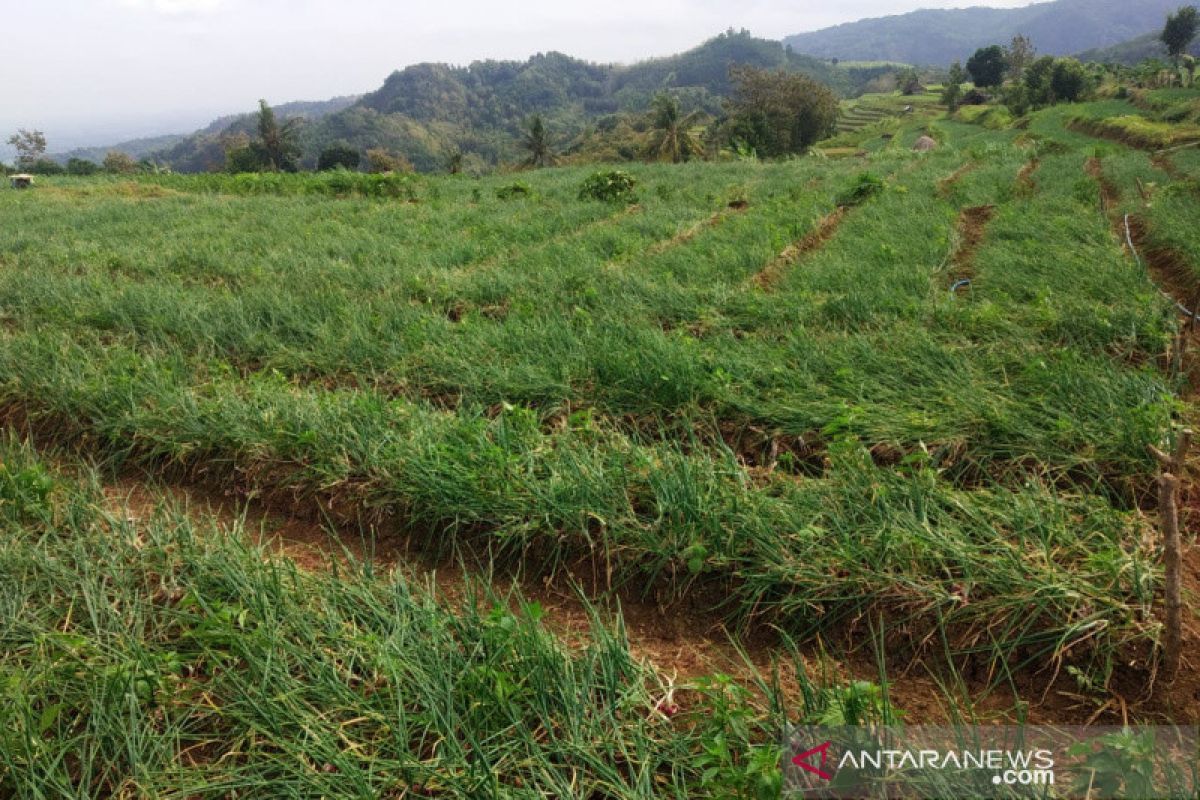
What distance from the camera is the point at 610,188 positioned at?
1394 cm

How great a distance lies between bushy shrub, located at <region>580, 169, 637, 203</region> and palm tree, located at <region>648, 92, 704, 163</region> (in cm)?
2407

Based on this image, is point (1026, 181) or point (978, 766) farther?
point (1026, 181)

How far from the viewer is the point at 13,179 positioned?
25.4 m

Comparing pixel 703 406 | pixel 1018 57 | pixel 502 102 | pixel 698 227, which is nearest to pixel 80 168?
pixel 698 227

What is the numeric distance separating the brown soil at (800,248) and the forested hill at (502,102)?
9648 cm

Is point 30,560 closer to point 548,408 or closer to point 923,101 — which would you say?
point 548,408

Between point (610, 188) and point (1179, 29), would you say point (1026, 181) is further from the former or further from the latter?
point (1179, 29)

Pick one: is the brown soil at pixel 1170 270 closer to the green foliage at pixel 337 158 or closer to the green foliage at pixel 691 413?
the green foliage at pixel 691 413

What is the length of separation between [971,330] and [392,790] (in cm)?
446

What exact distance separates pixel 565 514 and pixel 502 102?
180 m

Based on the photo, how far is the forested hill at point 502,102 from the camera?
111562mm

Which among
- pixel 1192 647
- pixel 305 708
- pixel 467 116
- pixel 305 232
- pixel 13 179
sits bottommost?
pixel 1192 647

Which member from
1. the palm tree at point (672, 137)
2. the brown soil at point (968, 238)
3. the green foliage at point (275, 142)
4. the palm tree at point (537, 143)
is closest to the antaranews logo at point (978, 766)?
the brown soil at point (968, 238)

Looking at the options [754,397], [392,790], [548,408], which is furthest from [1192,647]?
[548,408]
